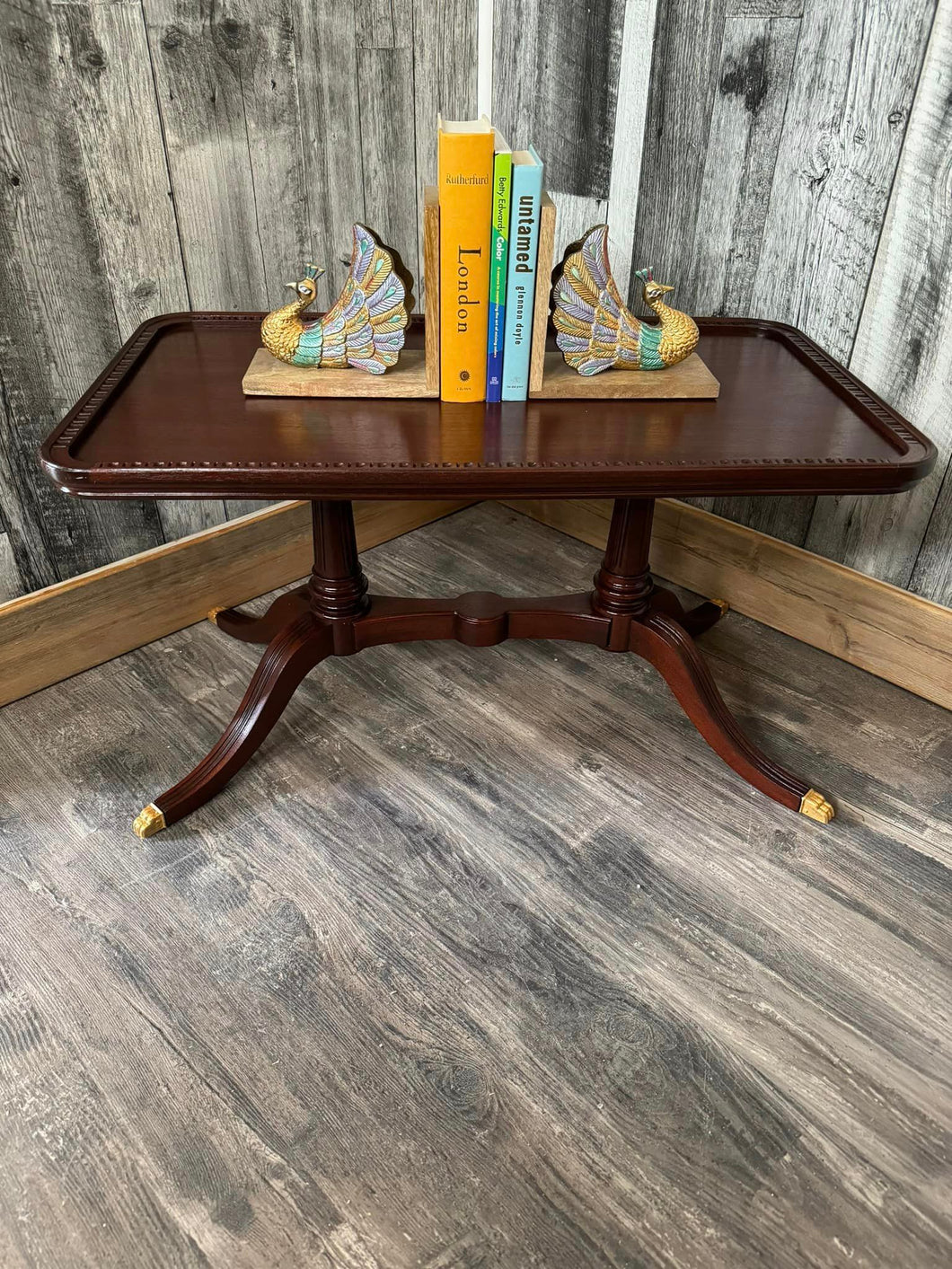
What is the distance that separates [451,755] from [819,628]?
2.47 feet

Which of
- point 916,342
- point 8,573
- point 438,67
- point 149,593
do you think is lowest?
point 149,593

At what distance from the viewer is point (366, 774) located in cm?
147

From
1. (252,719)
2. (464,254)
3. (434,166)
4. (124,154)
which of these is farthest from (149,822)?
(434,166)

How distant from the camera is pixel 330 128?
5.33 feet

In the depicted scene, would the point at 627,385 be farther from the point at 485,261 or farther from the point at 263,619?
the point at 263,619

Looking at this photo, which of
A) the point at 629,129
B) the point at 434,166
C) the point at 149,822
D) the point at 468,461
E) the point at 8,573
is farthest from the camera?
the point at 434,166

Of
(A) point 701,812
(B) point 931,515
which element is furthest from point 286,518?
(B) point 931,515

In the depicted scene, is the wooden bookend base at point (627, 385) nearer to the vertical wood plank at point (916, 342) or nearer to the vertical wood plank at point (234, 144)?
the vertical wood plank at point (916, 342)

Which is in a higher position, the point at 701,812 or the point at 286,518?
the point at 286,518

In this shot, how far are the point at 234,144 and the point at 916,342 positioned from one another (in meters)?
1.14

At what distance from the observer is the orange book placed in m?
1.06

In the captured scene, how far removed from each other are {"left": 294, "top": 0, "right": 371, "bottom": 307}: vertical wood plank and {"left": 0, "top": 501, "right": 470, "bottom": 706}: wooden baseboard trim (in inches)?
18.1

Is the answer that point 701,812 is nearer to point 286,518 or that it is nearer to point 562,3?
point 286,518

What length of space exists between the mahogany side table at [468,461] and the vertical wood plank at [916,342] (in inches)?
7.2
